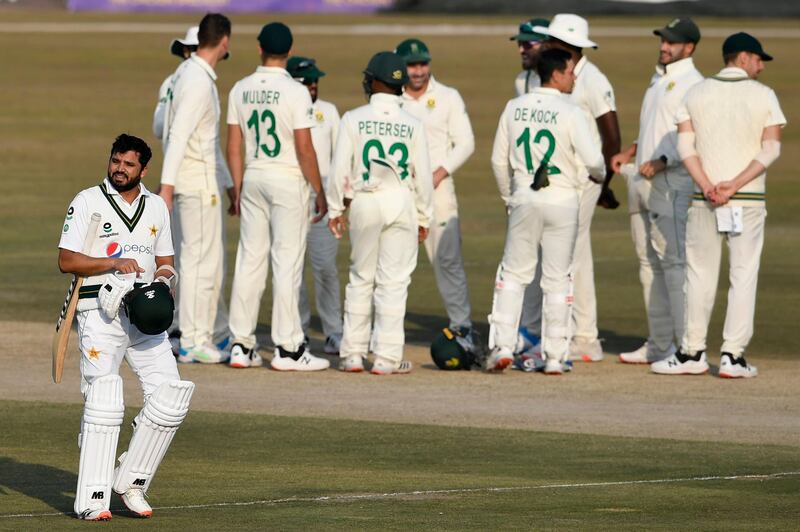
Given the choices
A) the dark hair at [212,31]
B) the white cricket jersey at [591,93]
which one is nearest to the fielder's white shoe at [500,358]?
the white cricket jersey at [591,93]

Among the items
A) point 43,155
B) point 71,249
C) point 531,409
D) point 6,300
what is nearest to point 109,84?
point 43,155

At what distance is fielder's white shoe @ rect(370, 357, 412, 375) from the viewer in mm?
12359

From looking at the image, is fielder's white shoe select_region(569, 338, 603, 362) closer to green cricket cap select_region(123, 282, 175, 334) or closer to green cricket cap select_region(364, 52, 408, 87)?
green cricket cap select_region(364, 52, 408, 87)

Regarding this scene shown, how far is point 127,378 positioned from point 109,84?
2531 cm

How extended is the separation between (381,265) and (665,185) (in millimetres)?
2236

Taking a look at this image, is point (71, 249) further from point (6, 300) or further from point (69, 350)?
point (6, 300)

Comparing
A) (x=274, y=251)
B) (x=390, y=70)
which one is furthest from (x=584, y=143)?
(x=274, y=251)

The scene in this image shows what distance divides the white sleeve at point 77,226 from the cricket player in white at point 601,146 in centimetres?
543

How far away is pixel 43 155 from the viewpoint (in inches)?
1126

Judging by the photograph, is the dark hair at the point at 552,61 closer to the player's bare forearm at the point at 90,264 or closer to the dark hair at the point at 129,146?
the dark hair at the point at 129,146

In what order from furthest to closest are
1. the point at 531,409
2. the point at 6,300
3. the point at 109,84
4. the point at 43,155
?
1. the point at 109,84
2. the point at 43,155
3. the point at 6,300
4. the point at 531,409

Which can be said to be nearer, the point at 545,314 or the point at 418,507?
the point at 418,507

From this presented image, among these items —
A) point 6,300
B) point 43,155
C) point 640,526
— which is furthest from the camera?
point 43,155

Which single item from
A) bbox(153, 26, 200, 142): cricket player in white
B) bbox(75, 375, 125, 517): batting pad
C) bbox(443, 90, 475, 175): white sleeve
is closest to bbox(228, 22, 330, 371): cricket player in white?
bbox(153, 26, 200, 142): cricket player in white
